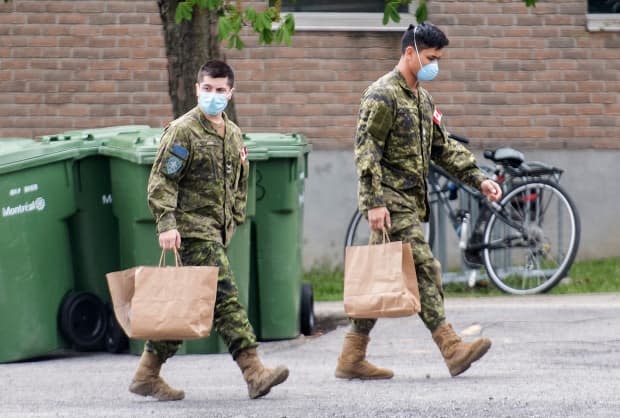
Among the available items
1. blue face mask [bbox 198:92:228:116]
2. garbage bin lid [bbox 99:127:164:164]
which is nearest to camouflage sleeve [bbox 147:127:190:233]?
blue face mask [bbox 198:92:228:116]

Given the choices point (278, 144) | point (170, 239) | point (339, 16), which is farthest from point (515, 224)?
point (170, 239)

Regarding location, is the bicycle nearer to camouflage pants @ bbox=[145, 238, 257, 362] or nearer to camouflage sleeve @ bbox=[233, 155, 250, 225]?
camouflage sleeve @ bbox=[233, 155, 250, 225]

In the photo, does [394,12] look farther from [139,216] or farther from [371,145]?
[371,145]

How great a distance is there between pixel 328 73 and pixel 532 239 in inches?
110

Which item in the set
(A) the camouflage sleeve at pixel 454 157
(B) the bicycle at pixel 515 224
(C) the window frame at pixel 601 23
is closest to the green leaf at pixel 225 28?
(A) the camouflage sleeve at pixel 454 157

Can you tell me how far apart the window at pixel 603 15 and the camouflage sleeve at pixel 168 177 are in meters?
6.93

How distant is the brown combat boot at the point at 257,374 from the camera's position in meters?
6.62

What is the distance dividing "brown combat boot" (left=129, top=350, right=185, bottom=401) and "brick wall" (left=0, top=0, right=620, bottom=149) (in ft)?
19.9

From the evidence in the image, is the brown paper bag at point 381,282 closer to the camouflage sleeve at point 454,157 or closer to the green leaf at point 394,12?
the camouflage sleeve at point 454,157

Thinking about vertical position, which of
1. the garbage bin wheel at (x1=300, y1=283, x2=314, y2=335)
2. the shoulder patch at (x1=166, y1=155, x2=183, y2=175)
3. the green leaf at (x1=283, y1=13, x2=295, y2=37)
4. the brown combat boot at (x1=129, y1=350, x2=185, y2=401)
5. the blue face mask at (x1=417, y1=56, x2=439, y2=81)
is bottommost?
the garbage bin wheel at (x1=300, y1=283, x2=314, y2=335)

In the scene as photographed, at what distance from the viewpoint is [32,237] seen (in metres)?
8.43

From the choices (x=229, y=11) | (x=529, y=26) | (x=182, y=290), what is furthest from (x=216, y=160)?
(x=529, y=26)

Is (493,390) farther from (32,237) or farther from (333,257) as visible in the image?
(333,257)

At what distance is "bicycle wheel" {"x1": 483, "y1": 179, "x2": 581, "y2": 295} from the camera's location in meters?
10.7
